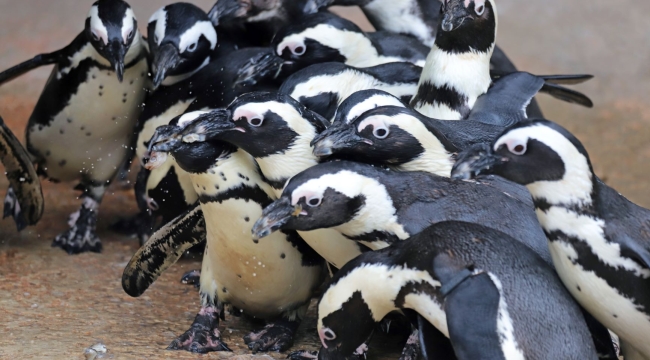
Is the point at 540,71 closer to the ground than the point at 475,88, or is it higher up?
closer to the ground

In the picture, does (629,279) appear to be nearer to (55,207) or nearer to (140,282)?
(140,282)

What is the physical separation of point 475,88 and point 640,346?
1.16 metres

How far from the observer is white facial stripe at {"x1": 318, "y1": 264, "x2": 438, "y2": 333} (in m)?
2.05

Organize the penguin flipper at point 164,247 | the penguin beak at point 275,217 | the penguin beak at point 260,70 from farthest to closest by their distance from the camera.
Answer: the penguin beak at point 260,70 → the penguin flipper at point 164,247 → the penguin beak at point 275,217

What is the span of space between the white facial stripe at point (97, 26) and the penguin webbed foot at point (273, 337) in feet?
4.09

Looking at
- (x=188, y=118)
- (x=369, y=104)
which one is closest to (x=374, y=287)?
(x=369, y=104)

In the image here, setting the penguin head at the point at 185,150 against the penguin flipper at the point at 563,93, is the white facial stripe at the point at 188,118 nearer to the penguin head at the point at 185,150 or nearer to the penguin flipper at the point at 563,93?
the penguin head at the point at 185,150

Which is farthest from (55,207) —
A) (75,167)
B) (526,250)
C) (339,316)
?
(526,250)

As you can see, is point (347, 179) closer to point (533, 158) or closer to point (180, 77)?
point (533, 158)

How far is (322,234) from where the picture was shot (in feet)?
7.89

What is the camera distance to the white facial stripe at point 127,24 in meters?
3.32

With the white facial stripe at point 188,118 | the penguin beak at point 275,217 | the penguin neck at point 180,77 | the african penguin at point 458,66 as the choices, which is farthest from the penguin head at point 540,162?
the penguin neck at point 180,77

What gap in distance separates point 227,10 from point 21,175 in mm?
977

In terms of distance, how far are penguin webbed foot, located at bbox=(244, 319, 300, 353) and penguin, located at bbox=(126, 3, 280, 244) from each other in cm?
68
